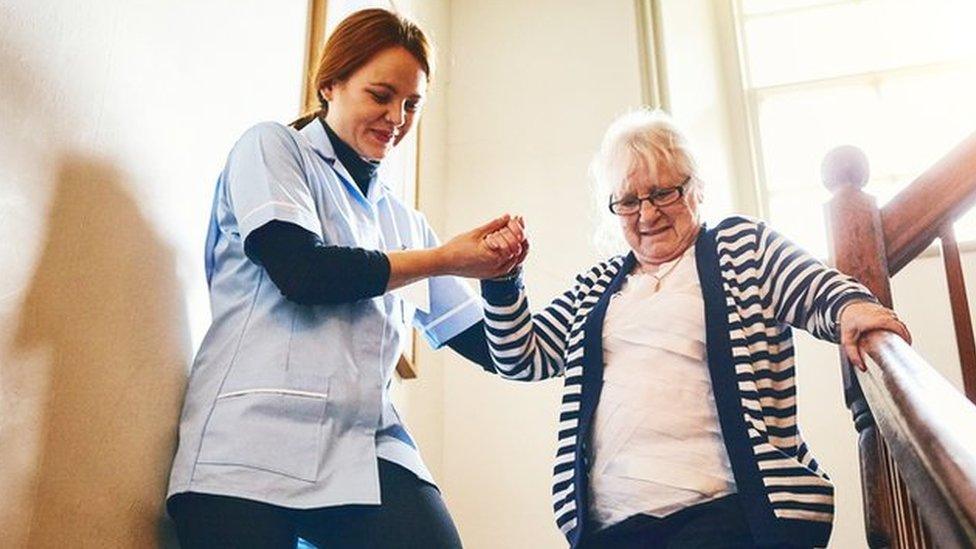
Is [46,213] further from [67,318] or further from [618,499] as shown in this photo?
[618,499]

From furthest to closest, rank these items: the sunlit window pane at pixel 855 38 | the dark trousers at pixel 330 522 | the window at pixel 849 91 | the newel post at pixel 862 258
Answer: the sunlit window pane at pixel 855 38 < the window at pixel 849 91 < the newel post at pixel 862 258 < the dark trousers at pixel 330 522

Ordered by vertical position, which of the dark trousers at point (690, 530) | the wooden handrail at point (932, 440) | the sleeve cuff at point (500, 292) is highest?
the sleeve cuff at point (500, 292)

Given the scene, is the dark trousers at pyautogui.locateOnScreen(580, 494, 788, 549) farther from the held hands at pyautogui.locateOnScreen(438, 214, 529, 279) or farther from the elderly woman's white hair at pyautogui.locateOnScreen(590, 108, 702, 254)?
the elderly woman's white hair at pyautogui.locateOnScreen(590, 108, 702, 254)

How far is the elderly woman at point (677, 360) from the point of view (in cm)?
138

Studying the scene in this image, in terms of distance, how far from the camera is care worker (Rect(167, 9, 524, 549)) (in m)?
1.27

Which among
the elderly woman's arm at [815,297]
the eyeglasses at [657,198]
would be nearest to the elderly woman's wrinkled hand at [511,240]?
the eyeglasses at [657,198]

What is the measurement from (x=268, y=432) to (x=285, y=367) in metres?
0.09

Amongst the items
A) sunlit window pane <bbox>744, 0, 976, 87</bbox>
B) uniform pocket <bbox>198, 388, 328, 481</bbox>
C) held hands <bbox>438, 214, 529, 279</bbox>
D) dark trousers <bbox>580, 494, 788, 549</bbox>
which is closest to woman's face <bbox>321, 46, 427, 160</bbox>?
held hands <bbox>438, 214, 529, 279</bbox>

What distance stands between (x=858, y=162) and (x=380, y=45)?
0.79m

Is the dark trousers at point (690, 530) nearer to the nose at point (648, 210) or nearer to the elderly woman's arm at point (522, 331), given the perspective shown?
the elderly woman's arm at point (522, 331)

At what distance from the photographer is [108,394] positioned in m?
1.30

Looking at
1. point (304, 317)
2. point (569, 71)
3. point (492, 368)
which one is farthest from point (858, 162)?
point (569, 71)

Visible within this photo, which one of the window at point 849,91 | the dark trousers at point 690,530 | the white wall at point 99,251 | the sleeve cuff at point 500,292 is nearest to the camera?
the white wall at point 99,251

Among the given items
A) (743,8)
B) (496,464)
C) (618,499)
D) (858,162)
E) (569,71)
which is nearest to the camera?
(618,499)
